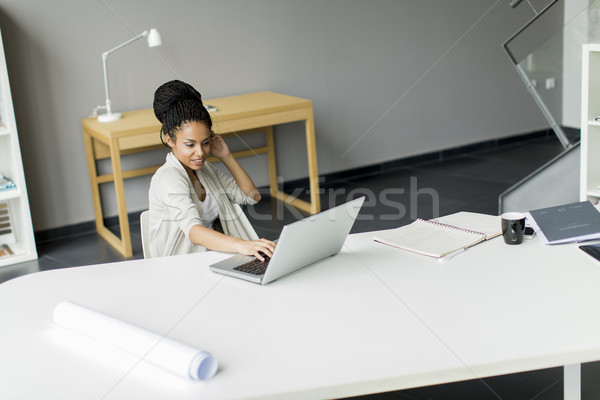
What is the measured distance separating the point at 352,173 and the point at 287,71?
3.03 ft

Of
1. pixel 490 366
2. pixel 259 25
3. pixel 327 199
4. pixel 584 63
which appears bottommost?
pixel 327 199

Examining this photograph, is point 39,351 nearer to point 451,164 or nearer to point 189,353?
point 189,353

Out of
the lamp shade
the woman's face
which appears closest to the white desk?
the woman's face

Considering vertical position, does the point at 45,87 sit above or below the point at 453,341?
above

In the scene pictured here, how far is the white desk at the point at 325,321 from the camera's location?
1214 mm

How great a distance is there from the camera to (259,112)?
3.85 metres

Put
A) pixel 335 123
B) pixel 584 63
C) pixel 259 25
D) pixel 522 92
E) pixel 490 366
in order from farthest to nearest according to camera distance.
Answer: pixel 522 92 → pixel 335 123 → pixel 259 25 → pixel 584 63 → pixel 490 366

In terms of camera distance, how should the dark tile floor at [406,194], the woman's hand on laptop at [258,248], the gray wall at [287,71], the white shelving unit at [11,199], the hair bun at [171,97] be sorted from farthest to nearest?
the gray wall at [287,71] < the dark tile floor at [406,194] < the white shelving unit at [11,199] < the hair bun at [171,97] < the woman's hand on laptop at [258,248]

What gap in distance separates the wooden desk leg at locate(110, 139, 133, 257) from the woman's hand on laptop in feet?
5.90

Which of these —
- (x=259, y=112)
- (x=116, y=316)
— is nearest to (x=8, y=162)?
(x=259, y=112)

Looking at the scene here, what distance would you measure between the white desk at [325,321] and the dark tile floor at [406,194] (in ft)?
6.56

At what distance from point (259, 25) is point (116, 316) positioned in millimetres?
3286

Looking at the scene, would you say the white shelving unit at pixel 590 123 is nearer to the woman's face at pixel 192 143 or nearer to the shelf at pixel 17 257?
the woman's face at pixel 192 143

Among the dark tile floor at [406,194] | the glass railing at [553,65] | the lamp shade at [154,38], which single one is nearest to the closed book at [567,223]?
the glass railing at [553,65]
